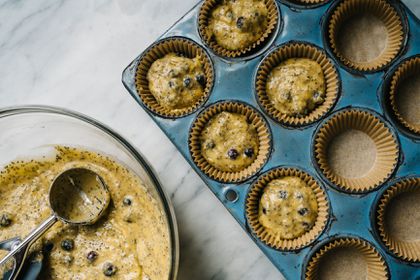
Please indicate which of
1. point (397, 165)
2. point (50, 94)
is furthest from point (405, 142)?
point (50, 94)

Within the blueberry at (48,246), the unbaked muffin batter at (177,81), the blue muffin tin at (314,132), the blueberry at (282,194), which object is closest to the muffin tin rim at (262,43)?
the blue muffin tin at (314,132)

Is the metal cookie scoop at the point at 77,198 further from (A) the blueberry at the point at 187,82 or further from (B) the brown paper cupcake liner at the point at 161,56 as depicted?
(A) the blueberry at the point at 187,82

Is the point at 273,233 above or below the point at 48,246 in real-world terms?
below

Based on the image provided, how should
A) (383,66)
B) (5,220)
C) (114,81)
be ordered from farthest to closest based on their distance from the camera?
(114,81)
(5,220)
(383,66)

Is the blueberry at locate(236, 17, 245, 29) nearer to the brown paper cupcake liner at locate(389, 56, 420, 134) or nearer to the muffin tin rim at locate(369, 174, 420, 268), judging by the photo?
the brown paper cupcake liner at locate(389, 56, 420, 134)

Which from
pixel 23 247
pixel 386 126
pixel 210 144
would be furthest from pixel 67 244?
pixel 386 126

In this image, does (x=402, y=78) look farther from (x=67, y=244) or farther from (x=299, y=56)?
(x=67, y=244)
